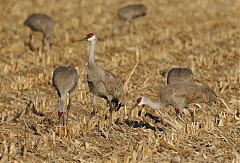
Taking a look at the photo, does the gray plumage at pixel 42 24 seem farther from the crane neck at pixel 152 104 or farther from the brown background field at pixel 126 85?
the crane neck at pixel 152 104

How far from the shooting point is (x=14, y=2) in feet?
79.1

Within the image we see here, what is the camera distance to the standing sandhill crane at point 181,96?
8977 millimetres

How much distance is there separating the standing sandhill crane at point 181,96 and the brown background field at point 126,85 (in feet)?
0.83

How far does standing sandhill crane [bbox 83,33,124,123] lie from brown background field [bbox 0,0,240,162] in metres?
0.30

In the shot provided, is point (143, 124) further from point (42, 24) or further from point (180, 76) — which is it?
point (42, 24)

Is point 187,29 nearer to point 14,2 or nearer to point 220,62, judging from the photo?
point 220,62

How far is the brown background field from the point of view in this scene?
7.79 meters

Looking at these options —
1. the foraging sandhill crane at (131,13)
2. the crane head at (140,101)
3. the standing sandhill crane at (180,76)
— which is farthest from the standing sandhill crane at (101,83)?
the foraging sandhill crane at (131,13)

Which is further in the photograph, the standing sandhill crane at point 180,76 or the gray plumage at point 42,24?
the gray plumage at point 42,24

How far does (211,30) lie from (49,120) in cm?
1150

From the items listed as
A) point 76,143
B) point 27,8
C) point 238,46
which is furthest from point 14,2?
point 76,143

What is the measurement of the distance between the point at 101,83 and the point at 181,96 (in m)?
1.39

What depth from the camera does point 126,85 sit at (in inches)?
452

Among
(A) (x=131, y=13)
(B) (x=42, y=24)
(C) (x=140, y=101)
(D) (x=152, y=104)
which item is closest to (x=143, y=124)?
(D) (x=152, y=104)
